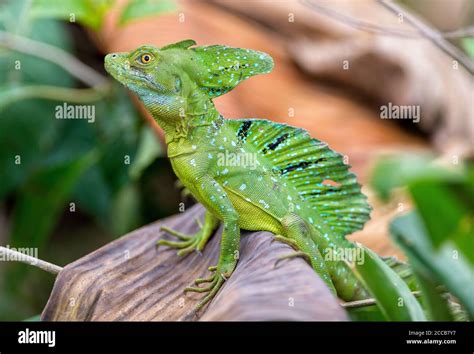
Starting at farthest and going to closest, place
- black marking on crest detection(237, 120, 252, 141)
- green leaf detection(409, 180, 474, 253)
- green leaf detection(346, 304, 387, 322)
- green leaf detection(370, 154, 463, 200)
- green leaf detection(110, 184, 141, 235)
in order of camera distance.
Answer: green leaf detection(110, 184, 141, 235), black marking on crest detection(237, 120, 252, 141), green leaf detection(346, 304, 387, 322), green leaf detection(409, 180, 474, 253), green leaf detection(370, 154, 463, 200)

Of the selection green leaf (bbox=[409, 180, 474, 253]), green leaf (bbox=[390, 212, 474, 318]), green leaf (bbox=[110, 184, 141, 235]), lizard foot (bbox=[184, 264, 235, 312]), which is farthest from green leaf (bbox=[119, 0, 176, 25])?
green leaf (bbox=[409, 180, 474, 253])

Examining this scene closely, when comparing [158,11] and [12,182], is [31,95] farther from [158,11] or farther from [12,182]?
[158,11]

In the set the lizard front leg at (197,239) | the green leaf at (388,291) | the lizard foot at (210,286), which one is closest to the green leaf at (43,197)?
the lizard front leg at (197,239)

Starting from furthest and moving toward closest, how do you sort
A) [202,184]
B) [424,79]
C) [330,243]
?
[424,79], [330,243], [202,184]

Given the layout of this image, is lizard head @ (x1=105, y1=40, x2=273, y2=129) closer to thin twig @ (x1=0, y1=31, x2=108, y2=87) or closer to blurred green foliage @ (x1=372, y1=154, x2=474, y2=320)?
blurred green foliage @ (x1=372, y1=154, x2=474, y2=320)

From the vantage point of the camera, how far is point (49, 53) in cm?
415

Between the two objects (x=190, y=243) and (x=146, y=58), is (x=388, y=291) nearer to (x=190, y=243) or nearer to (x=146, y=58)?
(x=190, y=243)

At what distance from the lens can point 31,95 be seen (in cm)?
388

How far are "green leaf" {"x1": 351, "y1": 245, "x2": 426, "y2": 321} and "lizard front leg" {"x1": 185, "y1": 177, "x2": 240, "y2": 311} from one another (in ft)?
1.53

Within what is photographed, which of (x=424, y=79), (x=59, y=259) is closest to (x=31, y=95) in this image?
(x=59, y=259)

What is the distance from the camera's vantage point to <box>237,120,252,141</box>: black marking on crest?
7.73 ft
